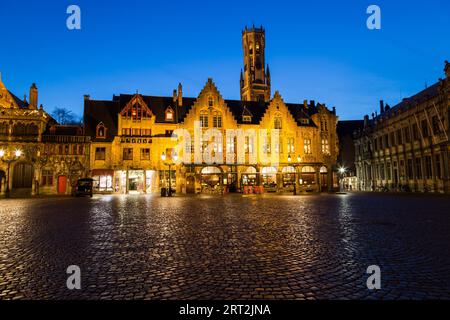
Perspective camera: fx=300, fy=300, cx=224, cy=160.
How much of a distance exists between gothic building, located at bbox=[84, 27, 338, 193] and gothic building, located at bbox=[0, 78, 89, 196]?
247cm

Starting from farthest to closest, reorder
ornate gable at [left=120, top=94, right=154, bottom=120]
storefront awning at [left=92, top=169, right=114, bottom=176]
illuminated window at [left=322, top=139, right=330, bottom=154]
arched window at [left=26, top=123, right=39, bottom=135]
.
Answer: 1. illuminated window at [left=322, top=139, right=330, bottom=154]
2. ornate gable at [left=120, top=94, right=154, bottom=120]
3. storefront awning at [left=92, top=169, right=114, bottom=176]
4. arched window at [left=26, top=123, right=39, bottom=135]

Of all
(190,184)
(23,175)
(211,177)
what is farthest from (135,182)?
(23,175)

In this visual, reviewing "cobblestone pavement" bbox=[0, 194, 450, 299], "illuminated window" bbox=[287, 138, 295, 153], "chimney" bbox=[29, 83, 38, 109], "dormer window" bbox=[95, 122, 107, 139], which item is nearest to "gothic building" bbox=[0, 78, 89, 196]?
"chimney" bbox=[29, 83, 38, 109]

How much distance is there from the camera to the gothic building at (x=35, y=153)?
39.6m

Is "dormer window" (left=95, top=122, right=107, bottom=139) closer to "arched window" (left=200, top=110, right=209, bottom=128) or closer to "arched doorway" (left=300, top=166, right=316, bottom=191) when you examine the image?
"arched window" (left=200, top=110, right=209, bottom=128)

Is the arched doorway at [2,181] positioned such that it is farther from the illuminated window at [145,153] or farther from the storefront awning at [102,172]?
the illuminated window at [145,153]

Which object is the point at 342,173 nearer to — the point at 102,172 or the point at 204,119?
the point at 204,119

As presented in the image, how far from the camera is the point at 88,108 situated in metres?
45.3

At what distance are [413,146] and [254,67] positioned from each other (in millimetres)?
55905

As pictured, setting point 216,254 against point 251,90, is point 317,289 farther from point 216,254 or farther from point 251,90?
point 251,90

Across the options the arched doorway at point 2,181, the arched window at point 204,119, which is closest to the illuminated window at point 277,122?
the arched window at point 204,119

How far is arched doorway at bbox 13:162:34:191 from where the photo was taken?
130 ft

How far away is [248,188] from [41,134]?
95.3ft

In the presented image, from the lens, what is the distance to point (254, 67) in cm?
8775
